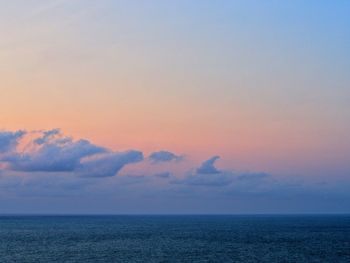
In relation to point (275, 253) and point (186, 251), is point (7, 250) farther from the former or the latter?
point (275, 253)

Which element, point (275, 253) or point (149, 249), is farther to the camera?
point (149, 249)

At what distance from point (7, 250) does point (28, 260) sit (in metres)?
21.3

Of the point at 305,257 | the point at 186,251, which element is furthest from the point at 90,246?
the point at 305,257

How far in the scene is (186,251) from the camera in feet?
354

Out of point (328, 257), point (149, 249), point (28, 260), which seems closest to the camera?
point (28, 260)

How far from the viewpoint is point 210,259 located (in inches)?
3669

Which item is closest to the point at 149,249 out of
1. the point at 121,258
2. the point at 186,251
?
the point at 186,251

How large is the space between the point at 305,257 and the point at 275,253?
8475mm

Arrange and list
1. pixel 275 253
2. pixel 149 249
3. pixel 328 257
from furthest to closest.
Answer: pixel 149 249, pixel 275 253, pixel 328 257

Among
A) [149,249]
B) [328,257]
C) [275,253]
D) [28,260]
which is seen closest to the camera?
[28,260]

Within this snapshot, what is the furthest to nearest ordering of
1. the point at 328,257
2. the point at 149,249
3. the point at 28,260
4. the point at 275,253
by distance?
the point at 149,249 → the point at 275,253 → the point at 328,257 → the point at 28,260

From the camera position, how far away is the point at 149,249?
11275 cm

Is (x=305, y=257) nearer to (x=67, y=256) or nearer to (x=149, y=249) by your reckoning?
(x=149, y=249)

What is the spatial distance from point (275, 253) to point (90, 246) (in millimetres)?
39885
